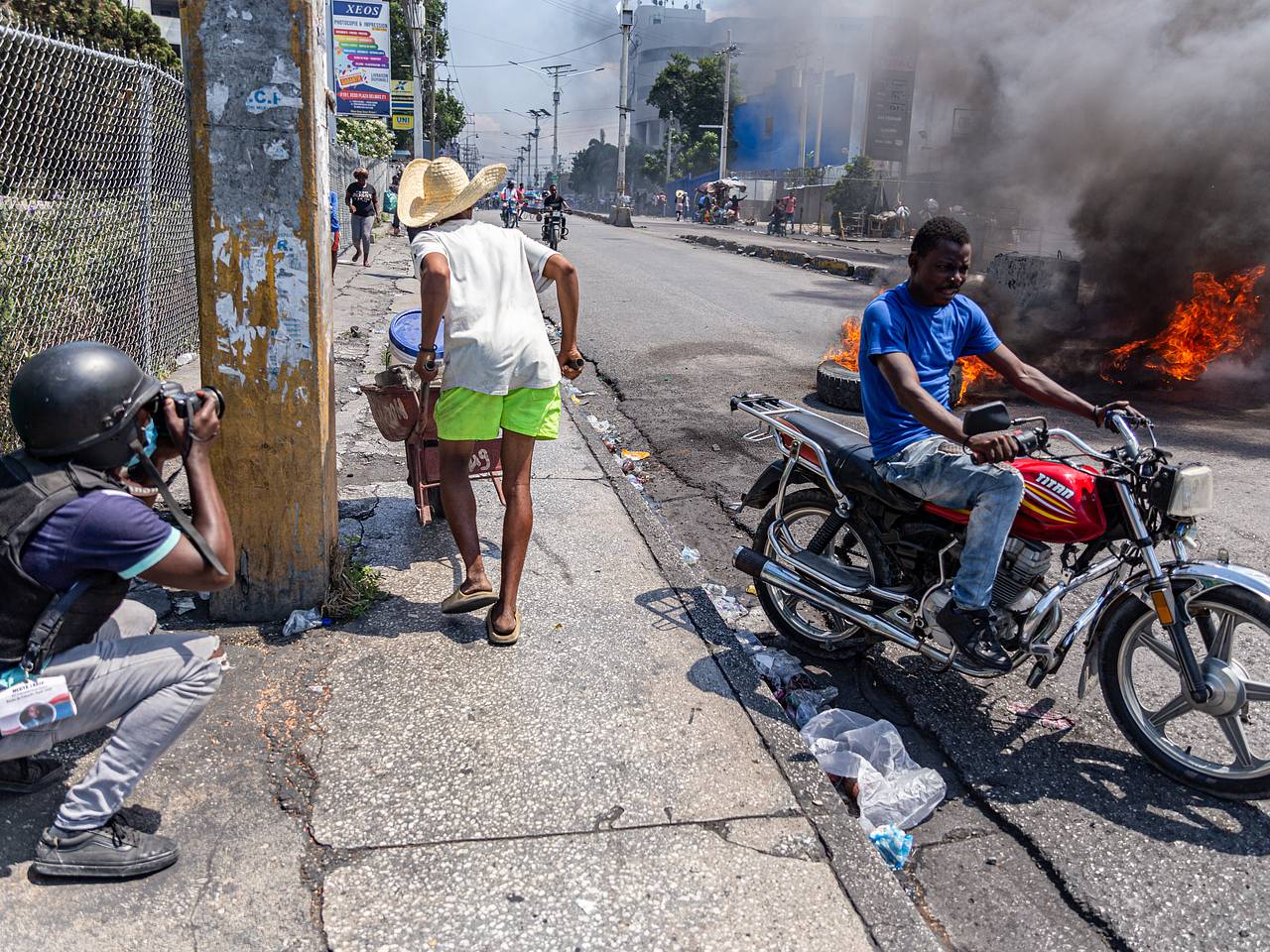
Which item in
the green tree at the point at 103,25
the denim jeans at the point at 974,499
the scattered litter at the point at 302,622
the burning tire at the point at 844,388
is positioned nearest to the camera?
the denim jeans at the point at 974,499

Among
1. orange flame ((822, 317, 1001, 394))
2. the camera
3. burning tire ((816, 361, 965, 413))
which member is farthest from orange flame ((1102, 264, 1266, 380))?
the camera

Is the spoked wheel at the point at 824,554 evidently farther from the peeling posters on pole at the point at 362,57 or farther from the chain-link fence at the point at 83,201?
the peeling posters on pole at the point at 362,57

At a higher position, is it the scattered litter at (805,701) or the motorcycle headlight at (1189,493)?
the motorcycle headlight at (1189,493)

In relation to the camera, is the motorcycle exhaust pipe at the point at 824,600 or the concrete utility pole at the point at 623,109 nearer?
the motorcycle exhaust pipe at the point at 824,600

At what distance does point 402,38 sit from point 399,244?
3994 cm

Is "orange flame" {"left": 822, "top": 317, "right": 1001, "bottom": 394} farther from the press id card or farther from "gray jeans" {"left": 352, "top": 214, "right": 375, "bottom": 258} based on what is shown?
"gray jeans" {"left": 352, "top": 214, "right": 375, "bottom": 258}

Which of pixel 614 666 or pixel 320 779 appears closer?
pixel 320 779

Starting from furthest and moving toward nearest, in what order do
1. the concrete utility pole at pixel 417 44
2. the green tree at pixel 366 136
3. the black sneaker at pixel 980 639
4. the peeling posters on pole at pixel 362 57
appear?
the concrete utility pole at pixel 417 44 → the peeling posters on pole at pixel 362 57 → the green tree at pixel 366 136 → the black sneaker at pixel 980 639

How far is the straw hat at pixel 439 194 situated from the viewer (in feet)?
13.0

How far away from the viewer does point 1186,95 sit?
1262cm

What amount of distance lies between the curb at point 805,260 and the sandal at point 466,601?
17.4m

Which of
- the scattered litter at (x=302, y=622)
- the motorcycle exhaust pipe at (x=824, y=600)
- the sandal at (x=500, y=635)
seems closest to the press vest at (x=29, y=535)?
the scattered litter at (x=302, y=622)

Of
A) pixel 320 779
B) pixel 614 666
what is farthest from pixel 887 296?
pixel 320 779

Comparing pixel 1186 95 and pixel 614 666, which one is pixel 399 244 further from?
pixel 614 666
